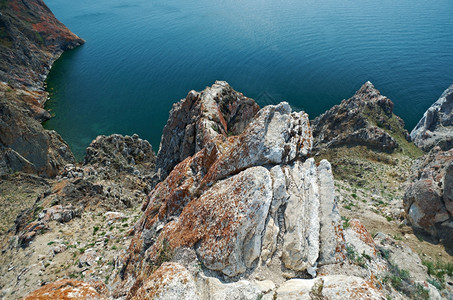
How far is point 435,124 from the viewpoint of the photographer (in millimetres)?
72875

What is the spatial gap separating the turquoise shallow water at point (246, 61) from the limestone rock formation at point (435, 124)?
477 centimetres

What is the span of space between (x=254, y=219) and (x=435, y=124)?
8727cm

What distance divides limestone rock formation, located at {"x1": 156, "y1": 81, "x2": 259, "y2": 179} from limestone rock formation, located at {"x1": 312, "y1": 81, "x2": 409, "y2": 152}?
28.6 meters

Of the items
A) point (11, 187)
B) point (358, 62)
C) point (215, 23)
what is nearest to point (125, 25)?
point (215, 23)

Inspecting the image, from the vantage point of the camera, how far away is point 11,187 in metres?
32.3

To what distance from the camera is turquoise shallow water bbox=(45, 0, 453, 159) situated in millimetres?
76625

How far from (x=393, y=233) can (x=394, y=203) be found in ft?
24.5

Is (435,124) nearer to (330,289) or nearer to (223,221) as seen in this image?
(330,289)

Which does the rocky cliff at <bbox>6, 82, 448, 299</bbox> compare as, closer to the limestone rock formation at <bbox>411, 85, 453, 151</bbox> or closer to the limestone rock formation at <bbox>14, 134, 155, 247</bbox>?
the limestone rock formation at <bbox>14, 134, 155, 247</bbox>

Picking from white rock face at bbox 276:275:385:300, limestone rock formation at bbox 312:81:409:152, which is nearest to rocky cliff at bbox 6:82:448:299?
white rock face at bbox 276:275:385:300

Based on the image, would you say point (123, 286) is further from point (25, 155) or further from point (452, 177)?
point (25, 155)

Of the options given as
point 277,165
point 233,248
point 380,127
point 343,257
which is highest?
point 277,165

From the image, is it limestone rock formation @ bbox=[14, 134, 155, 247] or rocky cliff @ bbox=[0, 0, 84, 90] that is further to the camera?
rocky cliff @ bbox=[0, 0, 84, 90]

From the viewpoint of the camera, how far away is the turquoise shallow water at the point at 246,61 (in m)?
76.6
